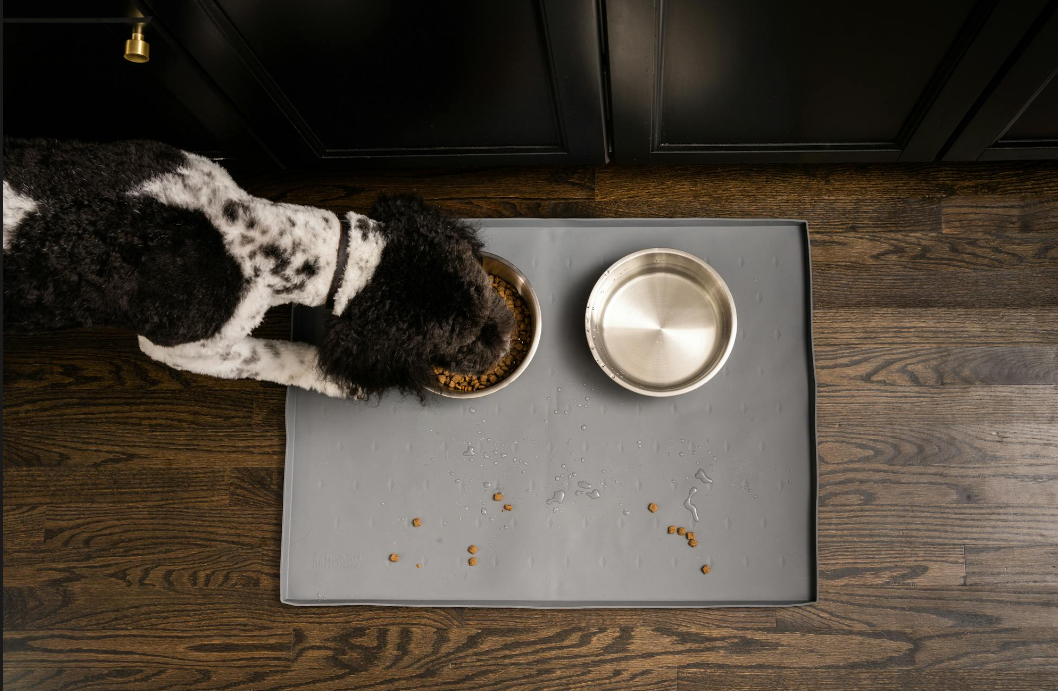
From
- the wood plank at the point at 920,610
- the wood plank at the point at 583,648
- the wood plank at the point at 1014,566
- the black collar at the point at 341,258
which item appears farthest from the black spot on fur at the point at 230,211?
the wood plank at the point at 1014,566

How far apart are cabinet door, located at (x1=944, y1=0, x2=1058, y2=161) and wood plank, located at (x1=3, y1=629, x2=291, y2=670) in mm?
1650

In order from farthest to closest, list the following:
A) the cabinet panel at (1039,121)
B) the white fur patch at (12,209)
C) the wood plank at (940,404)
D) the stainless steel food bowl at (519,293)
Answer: the wood plank at (940,404) < the stainless steel food bowl at (519,293) < the cabinet panel at (1039,121) < the white fur patch at (12,209)

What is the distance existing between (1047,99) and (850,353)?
Result: 555 mm

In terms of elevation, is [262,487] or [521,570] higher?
[262,487]

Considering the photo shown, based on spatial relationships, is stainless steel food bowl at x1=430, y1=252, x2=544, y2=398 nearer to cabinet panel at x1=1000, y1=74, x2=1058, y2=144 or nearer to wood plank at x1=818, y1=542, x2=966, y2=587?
wood plank at x1=818, y1=542, x2=966, y2=587

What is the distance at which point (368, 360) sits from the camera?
111 centimetres

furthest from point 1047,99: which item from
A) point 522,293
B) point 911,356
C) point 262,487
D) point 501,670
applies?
point 262,487

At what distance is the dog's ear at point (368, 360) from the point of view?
1077 millimetres

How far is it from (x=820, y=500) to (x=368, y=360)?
0.96 metres

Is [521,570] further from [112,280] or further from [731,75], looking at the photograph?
[731,75]

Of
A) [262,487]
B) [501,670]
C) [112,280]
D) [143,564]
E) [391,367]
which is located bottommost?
[501,670]

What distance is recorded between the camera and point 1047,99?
1.22 meters

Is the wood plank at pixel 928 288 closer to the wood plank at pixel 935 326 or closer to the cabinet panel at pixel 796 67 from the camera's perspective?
the wood plank at pixel 935 326

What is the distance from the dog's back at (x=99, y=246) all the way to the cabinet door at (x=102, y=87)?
0.18 metres
